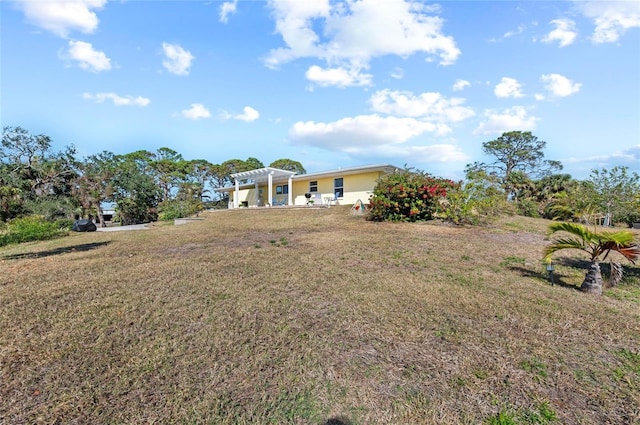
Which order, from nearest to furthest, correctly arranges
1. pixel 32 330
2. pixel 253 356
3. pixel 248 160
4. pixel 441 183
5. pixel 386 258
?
pixel 253 356 < pixel 32 330 < pixel 386 258 < pixel 441 183 < pixel 248 160

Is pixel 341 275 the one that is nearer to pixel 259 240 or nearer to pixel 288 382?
pixel 288 382

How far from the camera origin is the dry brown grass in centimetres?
218

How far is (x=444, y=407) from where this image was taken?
220cm

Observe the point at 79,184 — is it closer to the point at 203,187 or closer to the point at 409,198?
the point at 203,187

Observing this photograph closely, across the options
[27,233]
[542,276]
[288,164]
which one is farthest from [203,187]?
[542,276]

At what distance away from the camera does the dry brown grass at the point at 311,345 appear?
218cm

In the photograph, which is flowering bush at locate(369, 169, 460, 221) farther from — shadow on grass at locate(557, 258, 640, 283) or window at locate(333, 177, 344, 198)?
window at locate(333, 177, 344, 198)

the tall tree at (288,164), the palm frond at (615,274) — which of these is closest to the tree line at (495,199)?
the palm frond at (615,274)

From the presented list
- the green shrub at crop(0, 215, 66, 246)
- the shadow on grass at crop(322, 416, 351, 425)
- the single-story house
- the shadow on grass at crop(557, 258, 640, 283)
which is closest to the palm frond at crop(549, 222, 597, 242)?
the shadow on grass at crop(557, 258, 640, 283)

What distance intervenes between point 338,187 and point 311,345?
55.2ft

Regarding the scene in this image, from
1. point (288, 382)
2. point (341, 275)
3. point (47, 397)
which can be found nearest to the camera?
point (47, 397)

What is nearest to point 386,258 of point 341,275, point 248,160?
point 341,275

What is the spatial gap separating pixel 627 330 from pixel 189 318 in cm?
492

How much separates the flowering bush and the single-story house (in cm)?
389
